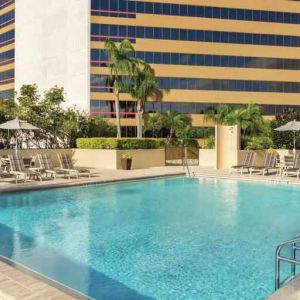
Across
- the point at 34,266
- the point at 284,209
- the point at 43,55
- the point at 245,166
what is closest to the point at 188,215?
the point at 284,209

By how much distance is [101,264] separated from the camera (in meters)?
7.80

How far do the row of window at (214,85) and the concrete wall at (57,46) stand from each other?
162 cm

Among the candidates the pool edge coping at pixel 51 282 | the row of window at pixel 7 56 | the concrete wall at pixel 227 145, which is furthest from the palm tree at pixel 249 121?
the row of window at pixel 7 56

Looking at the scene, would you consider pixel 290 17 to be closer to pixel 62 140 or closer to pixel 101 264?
pixel 62 140

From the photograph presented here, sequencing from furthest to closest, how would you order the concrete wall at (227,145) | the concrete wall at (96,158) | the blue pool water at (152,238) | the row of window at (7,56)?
the row of window at (7,56) → the concrete wall at (96,158) → the concrete wall at (227,145) → the blue pool water at (152,238)

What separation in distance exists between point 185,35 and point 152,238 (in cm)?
4257

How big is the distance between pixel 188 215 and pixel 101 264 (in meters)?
5.05

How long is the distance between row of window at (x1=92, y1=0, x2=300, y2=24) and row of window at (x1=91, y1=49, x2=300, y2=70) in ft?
14.8

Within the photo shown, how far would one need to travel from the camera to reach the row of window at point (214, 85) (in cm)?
4769

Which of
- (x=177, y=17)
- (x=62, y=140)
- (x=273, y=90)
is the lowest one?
(x=62, y=140)

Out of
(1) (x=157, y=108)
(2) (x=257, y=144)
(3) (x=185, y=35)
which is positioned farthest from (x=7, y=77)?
(2) (x=257, y=144)

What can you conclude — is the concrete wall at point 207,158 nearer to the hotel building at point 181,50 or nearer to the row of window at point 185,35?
the hotel building at point 181,50

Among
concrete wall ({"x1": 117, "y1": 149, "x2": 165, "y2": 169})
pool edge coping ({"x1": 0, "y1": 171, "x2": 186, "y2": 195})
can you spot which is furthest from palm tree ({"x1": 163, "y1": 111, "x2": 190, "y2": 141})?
pool edge coping ({"x1": 0, "y1": 171, "x2": 186, "y2": 195})

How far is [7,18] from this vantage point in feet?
197
